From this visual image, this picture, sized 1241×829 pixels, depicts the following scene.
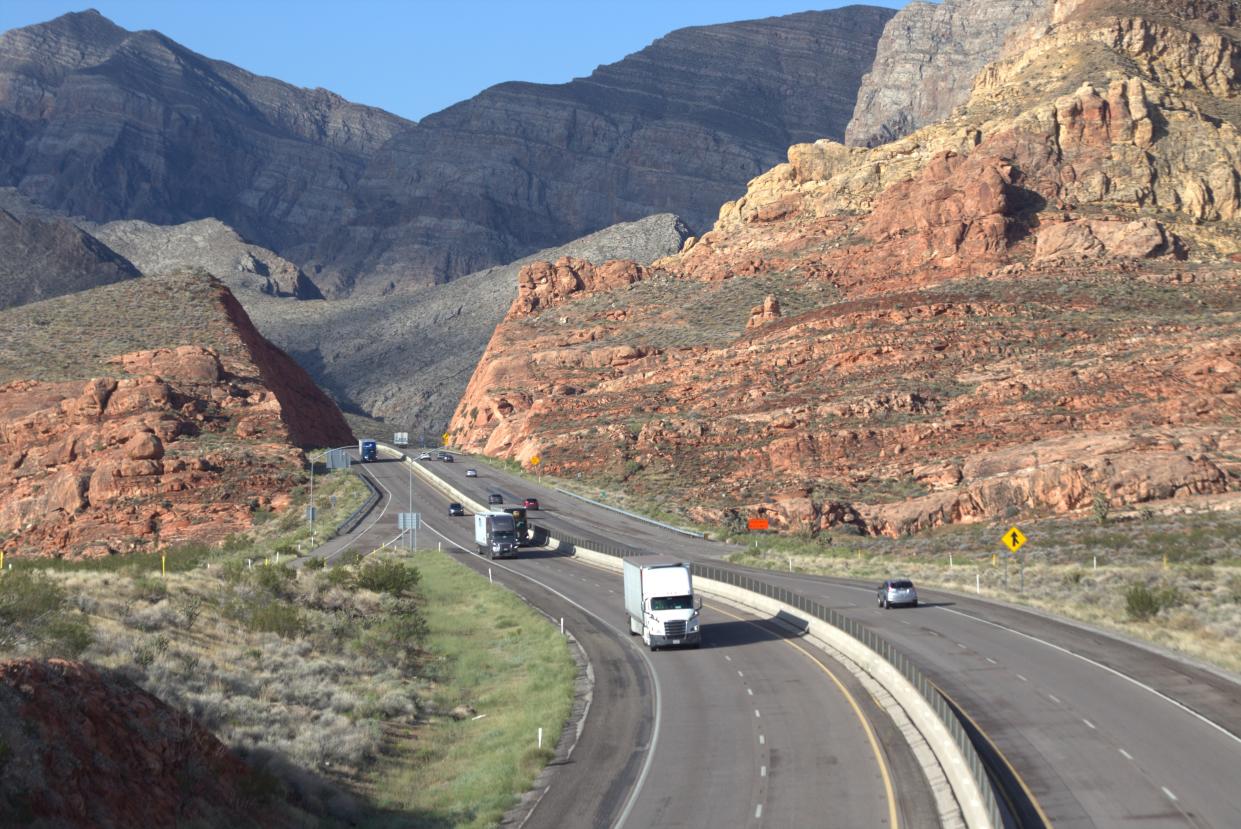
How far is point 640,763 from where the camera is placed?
1168 inches

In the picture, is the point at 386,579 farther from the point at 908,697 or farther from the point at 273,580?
the point at 908,697

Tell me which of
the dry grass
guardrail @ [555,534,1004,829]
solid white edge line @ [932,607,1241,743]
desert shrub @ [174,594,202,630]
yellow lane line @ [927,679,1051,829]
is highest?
the dry grass

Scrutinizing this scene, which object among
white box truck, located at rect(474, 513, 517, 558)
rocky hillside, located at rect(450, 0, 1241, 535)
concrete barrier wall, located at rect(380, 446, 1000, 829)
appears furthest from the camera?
rocky hillside, located at rect(450, 0, 1241, 535)

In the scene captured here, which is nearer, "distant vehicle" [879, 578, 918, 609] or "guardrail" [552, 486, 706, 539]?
"distant vehicle" [879, 578, 918, 609]

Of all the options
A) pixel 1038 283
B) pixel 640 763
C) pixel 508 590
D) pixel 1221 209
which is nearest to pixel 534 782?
pixel 640 763

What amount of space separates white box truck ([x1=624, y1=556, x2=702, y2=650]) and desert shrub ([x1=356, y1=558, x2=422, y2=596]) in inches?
634

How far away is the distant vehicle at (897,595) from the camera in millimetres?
50406

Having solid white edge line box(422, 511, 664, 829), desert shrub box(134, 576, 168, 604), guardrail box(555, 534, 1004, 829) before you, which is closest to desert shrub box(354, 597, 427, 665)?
desert shrub box(134, 576, 168, 604)

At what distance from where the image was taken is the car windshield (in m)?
43.8

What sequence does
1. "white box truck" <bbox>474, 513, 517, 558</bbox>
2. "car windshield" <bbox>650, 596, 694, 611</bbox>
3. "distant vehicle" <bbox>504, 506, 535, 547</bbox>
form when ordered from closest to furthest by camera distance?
1. "car windshield" <bbox>650, 596, 694, 611</bbox>
2. "white box truck" <bbox>474, 513, 517, 558</bbox>
3. "distant vehicle" <bbox>504, 506, 535, 547</bbox>

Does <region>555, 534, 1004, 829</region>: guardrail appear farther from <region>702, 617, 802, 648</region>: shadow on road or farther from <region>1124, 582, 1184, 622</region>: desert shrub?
<region>1124, 582, 1184, 622</region>: desert shrub

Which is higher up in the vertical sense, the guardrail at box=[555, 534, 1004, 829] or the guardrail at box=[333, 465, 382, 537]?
the guardrail at box=[333, 465, 382, 537]

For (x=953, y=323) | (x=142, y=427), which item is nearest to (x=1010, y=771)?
(x=142, y=427)

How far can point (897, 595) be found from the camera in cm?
5050
